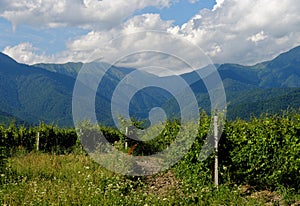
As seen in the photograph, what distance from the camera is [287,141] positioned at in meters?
9.03

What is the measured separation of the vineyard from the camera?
24.9 feet

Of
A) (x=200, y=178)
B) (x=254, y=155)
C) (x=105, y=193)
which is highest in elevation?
(x=254, y=155)

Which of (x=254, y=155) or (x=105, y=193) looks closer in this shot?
(x=105, y=193)

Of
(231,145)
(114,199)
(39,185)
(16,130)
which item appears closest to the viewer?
(114,199)

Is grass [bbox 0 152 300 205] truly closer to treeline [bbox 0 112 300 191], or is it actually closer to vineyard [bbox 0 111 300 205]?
vineyard [bbox 0 111 300 205]

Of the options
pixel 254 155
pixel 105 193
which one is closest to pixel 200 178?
pixel 254 155

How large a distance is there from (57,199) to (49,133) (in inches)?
620

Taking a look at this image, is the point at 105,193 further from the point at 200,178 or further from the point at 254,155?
the point at 254,155

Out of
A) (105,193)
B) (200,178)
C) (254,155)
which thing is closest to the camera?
(105,193)

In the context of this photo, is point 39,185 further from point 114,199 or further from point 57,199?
point 114,199

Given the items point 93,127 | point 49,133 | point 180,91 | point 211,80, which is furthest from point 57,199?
point 49,133

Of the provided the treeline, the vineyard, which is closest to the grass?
the vineyard

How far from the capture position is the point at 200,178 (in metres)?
10.4

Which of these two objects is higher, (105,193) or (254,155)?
(254,155)
